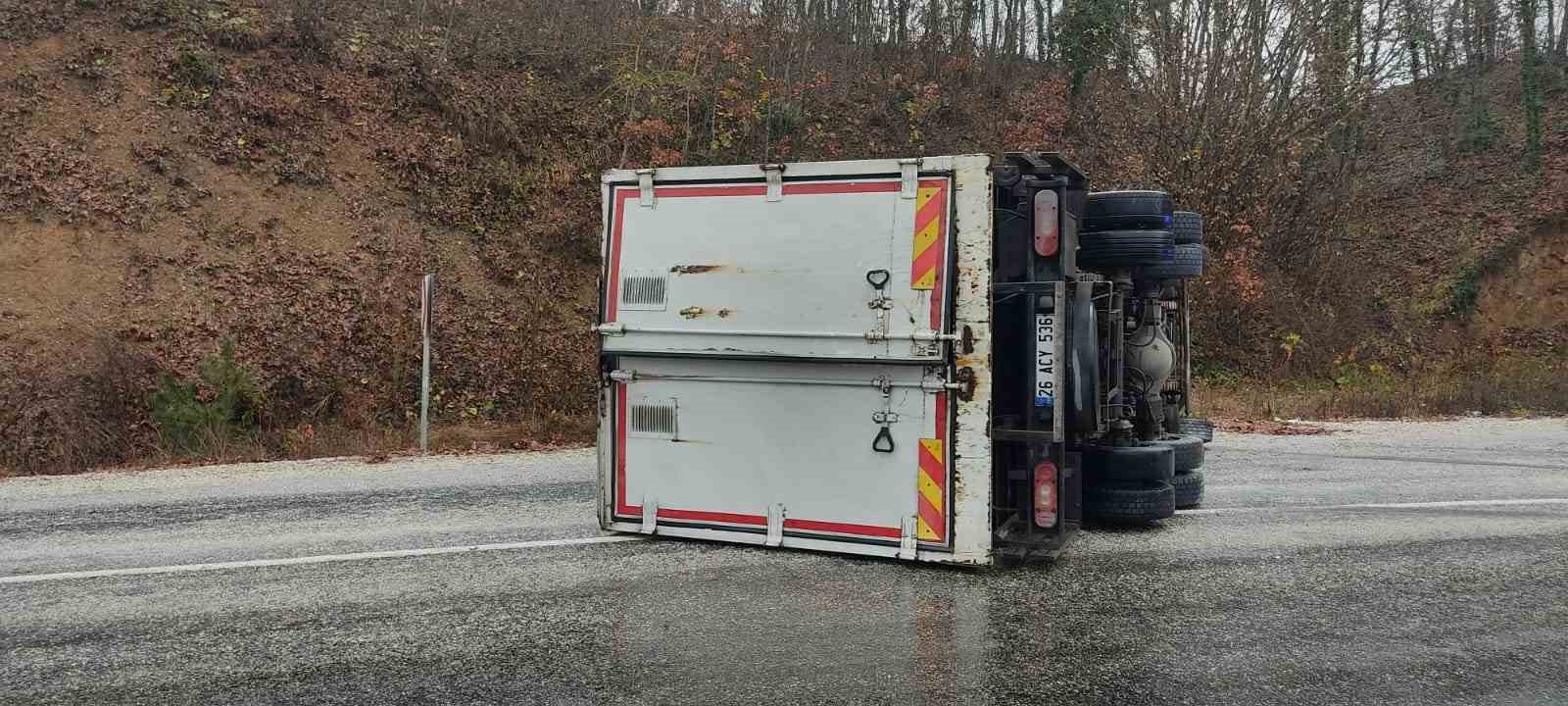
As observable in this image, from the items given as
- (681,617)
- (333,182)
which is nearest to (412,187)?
(333,182)

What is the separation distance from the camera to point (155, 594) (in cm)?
563

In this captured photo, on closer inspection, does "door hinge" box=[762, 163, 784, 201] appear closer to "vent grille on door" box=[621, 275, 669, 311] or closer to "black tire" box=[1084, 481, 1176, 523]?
"vent grille on door" box=[621, 275, 669, 311]

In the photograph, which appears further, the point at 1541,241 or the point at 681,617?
the point at 1541,241

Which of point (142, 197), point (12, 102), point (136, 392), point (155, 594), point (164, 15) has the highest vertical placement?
point (164, 15)

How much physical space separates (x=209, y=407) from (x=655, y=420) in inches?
318

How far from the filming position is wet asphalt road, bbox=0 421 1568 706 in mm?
4297

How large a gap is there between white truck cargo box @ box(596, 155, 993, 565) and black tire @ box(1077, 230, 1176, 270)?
142 cm

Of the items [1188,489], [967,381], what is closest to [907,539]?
[967,381]

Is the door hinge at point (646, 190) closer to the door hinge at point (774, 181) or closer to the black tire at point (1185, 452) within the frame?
the door hinge at point (774, 181)

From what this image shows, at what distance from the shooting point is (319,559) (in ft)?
20.7

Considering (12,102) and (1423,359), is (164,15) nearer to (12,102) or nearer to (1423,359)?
(12,102)

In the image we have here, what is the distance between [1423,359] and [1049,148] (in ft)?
29.3

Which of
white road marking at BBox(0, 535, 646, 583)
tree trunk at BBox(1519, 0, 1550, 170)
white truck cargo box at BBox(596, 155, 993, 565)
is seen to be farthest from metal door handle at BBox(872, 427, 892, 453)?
tree trunk at BBox(1519, 0, 1550, 170)

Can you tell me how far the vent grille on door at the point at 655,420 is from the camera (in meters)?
6.50
